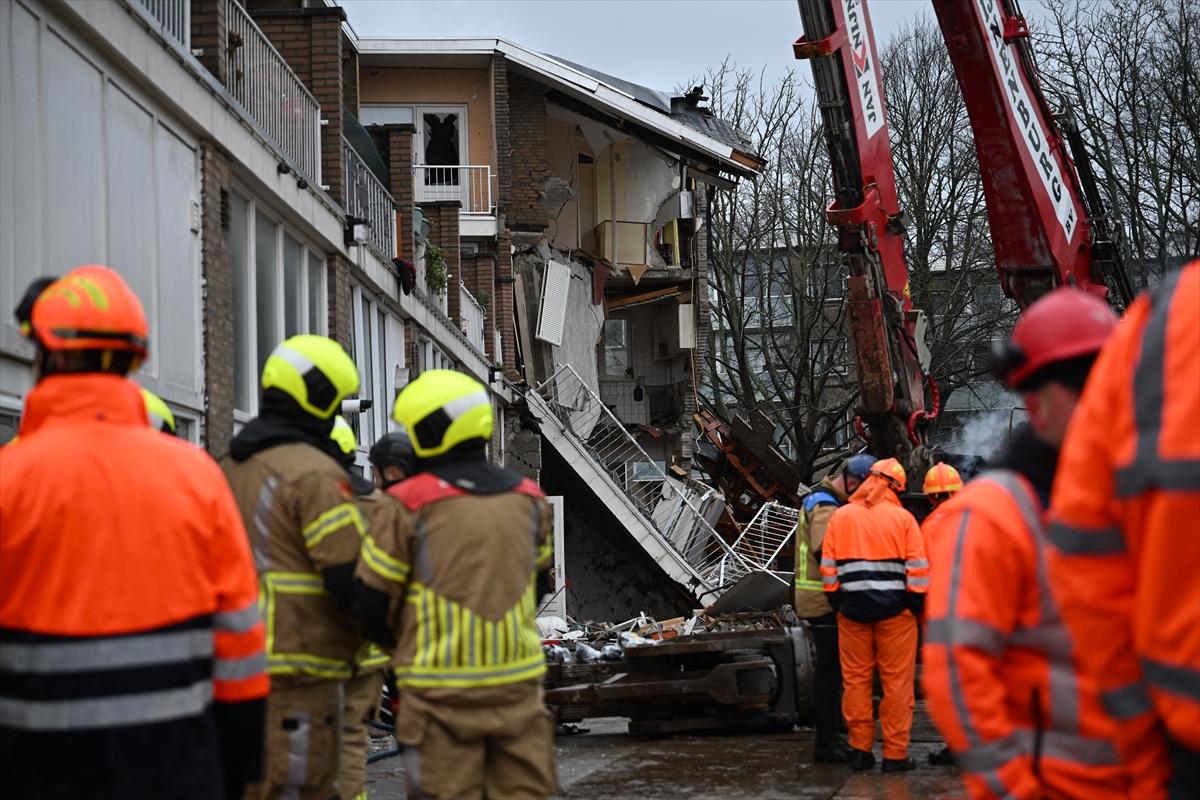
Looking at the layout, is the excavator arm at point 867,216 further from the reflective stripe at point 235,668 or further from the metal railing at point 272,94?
the reflective stripe at point 235,668

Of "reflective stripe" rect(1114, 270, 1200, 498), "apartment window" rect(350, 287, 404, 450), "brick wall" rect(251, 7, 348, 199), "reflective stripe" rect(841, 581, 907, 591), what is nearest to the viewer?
"reflective stripe" rect(1114, 270, 1200, 498)

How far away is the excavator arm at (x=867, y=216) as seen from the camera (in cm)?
1204

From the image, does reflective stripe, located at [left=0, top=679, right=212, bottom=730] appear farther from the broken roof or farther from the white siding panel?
the broken roof

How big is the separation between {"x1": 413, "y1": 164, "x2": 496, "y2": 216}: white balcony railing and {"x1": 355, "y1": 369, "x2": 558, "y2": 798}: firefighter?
22.0 meters

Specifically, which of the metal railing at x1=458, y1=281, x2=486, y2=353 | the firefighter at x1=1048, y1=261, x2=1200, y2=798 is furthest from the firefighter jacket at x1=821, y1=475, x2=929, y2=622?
the metal railing at x1=458, y1=281, x2=486, y2=353

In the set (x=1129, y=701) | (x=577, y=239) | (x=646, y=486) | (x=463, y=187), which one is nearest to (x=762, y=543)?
(x=646, y=486)

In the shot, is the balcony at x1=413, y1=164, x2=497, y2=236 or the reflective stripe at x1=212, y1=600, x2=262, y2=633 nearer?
the reflective stripe at x1=212, y1=600, x2=262, y2=633

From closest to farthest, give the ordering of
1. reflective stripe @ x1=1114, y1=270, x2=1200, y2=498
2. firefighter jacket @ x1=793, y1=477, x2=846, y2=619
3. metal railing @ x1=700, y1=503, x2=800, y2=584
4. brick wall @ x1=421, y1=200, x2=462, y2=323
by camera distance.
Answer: reflective stripe @ x1=1114, y1=270, x2=1200, y2=498, firefighter jacket @ x1=793, y1=477, x2=846, y2=619, brick wall @ x1=421, y1=200, x2=462, y2=323, metal railing @ x1=700, y1=503, x2=800, y2=584

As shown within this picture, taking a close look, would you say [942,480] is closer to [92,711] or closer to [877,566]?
[877,566]

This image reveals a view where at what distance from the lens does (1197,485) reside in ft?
8.00

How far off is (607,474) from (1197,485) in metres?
24.3

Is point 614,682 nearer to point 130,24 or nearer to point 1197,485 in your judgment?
point 130,24

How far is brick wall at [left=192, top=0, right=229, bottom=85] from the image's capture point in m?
11.0

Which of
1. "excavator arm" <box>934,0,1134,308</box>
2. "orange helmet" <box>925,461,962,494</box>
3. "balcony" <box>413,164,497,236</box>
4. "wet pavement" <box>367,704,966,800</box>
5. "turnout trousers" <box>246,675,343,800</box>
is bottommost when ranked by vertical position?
"wet pavement" <box>367,704,966,800</box>
